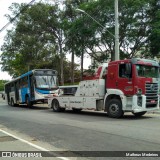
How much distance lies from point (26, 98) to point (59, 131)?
15.8 meters

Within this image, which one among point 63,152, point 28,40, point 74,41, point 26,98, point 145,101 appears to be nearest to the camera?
point 63,152

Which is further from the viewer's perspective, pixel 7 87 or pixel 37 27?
pixel 37 27

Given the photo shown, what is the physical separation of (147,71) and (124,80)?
1.27 m

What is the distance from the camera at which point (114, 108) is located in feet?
51.9

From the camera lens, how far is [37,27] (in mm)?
40844

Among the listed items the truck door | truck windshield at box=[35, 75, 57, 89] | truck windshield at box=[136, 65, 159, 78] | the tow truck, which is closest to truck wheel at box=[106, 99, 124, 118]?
the tow truck

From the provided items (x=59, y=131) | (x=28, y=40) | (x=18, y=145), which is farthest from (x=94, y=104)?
(x=28, y=40)

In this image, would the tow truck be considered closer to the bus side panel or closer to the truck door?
the truck door

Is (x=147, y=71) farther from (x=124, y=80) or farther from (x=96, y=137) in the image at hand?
(x=96, y=137)

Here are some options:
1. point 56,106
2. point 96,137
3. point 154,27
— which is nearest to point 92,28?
point 154,27

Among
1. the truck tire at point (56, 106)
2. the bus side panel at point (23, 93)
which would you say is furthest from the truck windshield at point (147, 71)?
the bus side panel at point (23, 93)

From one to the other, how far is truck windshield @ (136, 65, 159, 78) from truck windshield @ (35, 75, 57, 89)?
11.4m

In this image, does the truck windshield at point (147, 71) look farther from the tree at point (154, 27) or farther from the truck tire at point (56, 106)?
the tree at point (154, 27)

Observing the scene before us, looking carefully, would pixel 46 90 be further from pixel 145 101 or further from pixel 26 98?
pixel 145 101
